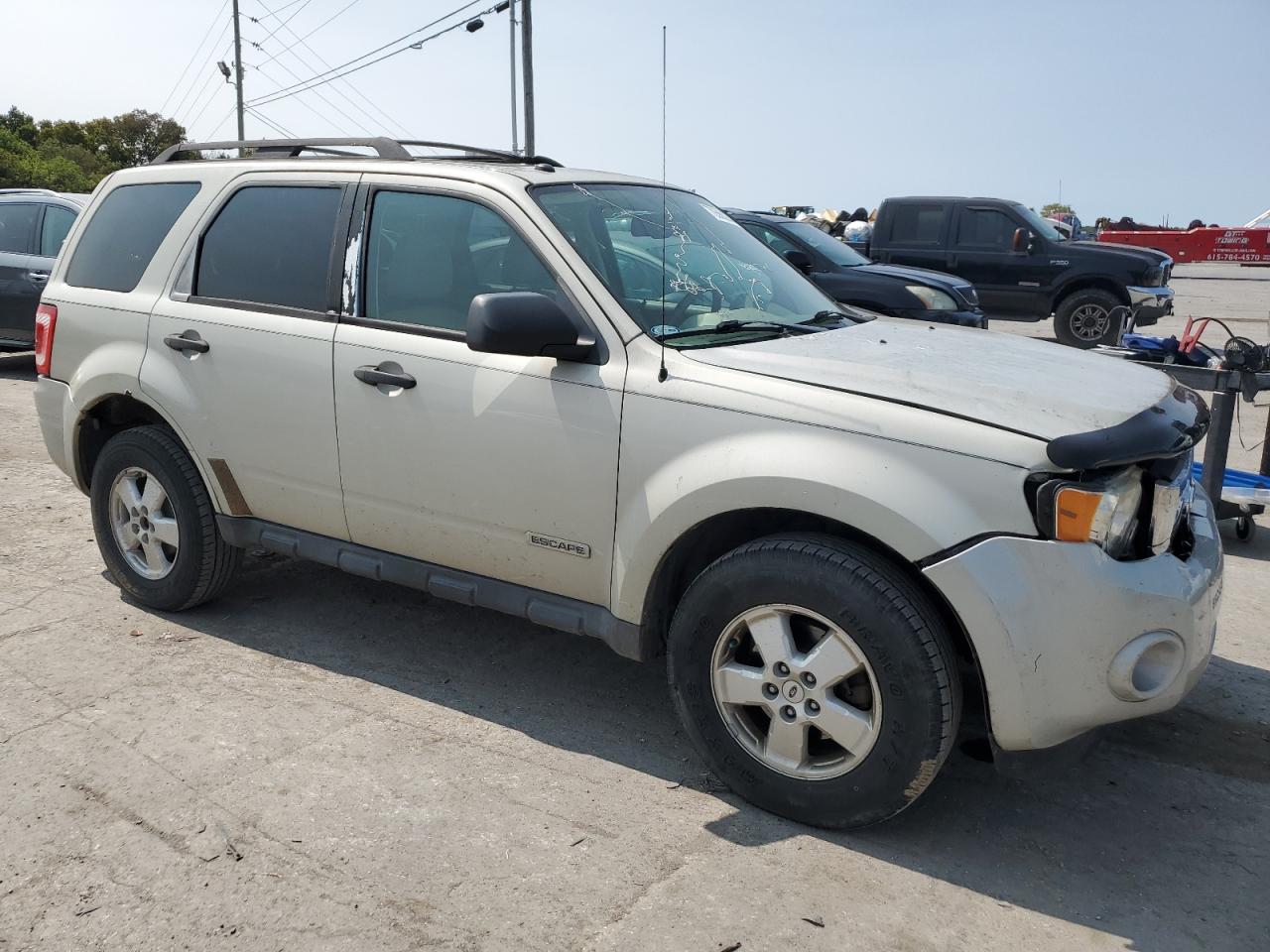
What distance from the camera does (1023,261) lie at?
1527cm

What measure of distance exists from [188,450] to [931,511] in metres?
3.05

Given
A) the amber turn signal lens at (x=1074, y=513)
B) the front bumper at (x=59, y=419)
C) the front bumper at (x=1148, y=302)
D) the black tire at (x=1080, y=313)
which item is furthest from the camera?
the black tire at (x=1080, y=313)

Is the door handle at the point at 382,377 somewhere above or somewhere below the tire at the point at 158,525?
above

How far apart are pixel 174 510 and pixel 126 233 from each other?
4.05 ft

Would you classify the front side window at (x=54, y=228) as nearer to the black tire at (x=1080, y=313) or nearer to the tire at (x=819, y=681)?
the tire at (x=819, y=681)

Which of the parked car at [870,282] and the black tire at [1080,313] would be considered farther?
the black tire at [1080,313]

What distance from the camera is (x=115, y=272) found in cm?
486

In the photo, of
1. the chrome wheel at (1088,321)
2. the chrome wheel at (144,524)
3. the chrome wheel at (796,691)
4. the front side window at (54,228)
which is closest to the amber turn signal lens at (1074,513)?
the chrome wheel at (796,691)

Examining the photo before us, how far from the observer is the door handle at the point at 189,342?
4410mm

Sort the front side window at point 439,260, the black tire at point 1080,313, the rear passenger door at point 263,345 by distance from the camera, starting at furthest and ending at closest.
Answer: the black tire at point 1080,313 < the rear passenger door at point 263,345 < the front side window at point 439,260

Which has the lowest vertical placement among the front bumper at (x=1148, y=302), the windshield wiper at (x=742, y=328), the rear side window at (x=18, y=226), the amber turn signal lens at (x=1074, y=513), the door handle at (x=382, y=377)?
the front bumper at (x=1148, y=302)

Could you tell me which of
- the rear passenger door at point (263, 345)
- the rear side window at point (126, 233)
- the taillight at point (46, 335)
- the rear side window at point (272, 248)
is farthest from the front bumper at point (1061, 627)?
the taillight at point (46, 335)

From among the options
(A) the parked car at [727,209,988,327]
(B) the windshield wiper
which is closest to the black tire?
(A) the parked car at [727,209,988,327]

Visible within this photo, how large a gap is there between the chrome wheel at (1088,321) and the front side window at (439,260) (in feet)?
42.0
